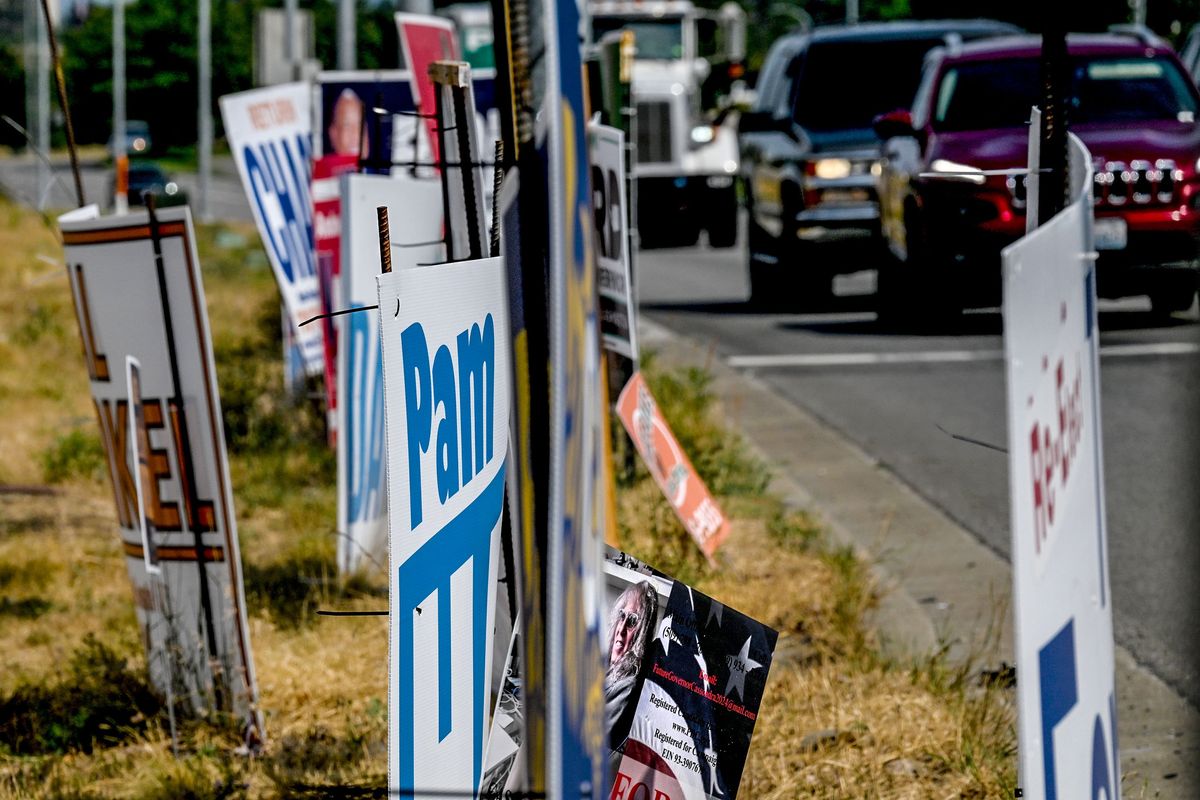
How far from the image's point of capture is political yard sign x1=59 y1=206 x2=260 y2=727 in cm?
398

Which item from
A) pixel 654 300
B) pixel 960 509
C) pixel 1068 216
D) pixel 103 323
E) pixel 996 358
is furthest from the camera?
pixel 654 300

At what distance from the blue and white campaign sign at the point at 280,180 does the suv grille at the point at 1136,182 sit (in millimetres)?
5581

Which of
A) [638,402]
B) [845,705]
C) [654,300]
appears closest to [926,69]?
[654,300]

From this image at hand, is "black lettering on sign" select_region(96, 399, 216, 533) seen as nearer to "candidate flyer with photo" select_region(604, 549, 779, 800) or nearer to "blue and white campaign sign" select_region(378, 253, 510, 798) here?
"candidate flyer with photo" select_region(604, 549, 779, 800)

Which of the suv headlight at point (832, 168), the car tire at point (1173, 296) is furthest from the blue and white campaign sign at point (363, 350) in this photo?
the suv headlight at point (832, 168)

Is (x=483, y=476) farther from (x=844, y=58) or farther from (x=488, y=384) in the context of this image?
(x=844, y=58)

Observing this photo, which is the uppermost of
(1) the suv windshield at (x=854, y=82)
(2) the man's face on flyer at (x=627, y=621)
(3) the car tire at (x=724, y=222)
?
(2) the man's face on flyer at (x=627, y=621)

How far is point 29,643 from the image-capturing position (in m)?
5.47

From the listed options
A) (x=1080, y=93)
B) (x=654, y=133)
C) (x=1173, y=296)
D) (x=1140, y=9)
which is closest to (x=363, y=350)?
(x=1080, y=93)

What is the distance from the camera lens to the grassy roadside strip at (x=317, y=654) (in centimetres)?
395

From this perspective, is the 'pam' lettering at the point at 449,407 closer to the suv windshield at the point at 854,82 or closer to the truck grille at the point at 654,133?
the suv windshield at the point at 854,82

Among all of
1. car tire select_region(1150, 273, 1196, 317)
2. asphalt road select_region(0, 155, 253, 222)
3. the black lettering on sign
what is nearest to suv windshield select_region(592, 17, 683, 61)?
car tire select_region(1150, 273, 1196, 317)

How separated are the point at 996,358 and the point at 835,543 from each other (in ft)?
17.8

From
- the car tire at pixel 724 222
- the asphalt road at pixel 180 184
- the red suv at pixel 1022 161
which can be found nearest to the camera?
the red suv at pixel 1022 161
